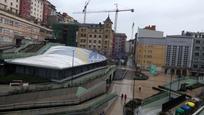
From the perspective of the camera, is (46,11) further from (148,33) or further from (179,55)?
(179,55)

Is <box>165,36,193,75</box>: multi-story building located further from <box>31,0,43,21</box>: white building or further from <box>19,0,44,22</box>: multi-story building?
<box>31,0,43,21</box>: white building

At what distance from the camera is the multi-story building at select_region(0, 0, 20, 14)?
3394 inches

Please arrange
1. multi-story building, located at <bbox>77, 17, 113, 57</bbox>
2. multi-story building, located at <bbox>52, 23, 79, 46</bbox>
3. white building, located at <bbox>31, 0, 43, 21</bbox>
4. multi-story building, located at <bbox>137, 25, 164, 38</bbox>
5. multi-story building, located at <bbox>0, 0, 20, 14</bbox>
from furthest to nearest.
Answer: multi-story building, located at <bbox>137, 25, 164, 38</bbox>
white building, located at <bbox>31, 0, 43, 21</bbox>
multi-story building, located at <bbox>52, 23, 79, 46</bbox>
multi-story building, located at <bbox>77, 17, 113, 57</bbox>
multi-story building, located at <bbox>0, 0, 20, 14</bbox>

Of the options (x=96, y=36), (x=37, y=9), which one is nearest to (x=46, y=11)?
(x=37, y=9)

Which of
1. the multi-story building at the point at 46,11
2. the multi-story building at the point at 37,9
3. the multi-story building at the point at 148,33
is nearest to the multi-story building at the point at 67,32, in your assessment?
the multi-story building at the point at 37,9

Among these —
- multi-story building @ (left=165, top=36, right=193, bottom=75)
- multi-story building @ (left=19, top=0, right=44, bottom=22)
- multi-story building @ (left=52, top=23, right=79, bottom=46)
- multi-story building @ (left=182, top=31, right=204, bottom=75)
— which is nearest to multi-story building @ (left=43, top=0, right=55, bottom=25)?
multi-story building @ (left=19, top=0, right=44, bottom=22)

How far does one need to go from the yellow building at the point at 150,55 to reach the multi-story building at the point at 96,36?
508 inches

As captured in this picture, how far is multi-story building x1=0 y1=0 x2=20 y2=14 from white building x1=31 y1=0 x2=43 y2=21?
1940 centimetres

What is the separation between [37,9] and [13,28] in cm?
5220

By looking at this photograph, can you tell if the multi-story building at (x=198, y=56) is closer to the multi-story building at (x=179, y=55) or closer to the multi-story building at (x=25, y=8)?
the multi-story building at (x=179, y=55)

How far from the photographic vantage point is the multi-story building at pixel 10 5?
86219mm

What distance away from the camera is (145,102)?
1603 inches

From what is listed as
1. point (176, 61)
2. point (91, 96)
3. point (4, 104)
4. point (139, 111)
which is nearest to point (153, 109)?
point (139, 111)

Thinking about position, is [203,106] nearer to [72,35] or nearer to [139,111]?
[139,111]
